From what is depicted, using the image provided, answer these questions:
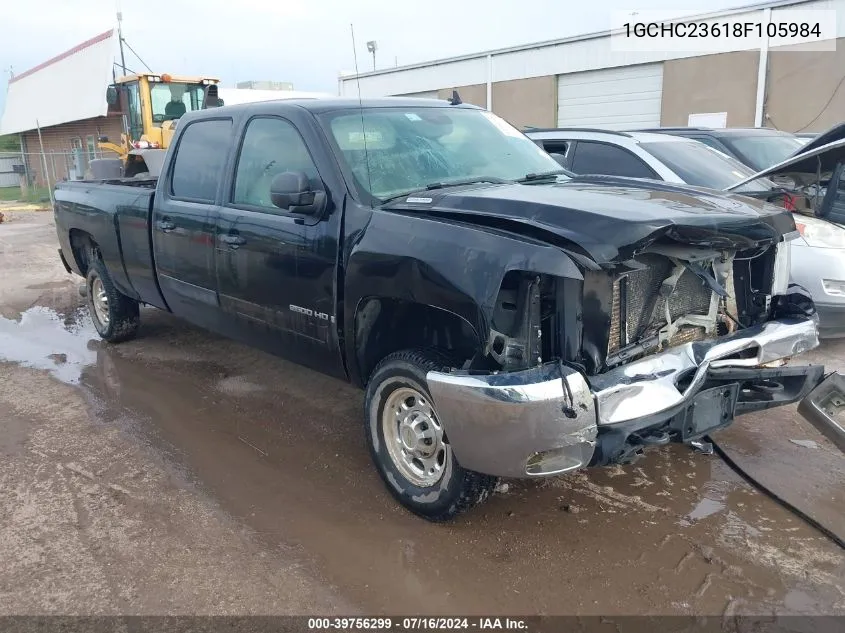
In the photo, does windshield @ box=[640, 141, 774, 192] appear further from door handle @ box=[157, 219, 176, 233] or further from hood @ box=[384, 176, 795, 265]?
door handle @ box=[157, 219, 176, 233]

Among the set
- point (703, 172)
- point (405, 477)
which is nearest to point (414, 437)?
point (405, 477)

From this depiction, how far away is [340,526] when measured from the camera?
353 centimetres

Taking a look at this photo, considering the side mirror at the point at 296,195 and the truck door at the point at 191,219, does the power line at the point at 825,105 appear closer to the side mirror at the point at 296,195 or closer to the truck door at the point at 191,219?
the truck door at the point at 191,219

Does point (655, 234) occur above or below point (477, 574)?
above

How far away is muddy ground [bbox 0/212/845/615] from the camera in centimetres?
298

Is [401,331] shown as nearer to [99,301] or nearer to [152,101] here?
[99,301]

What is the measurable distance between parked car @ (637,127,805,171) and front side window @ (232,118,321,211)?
518 cm

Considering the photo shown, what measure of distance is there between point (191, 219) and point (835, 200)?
3.91 metres

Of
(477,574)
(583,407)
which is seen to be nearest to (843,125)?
(583,407)

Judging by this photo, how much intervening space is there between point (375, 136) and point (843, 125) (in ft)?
7.90

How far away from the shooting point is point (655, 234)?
9.34 feet

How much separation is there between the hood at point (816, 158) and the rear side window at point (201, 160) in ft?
10.8

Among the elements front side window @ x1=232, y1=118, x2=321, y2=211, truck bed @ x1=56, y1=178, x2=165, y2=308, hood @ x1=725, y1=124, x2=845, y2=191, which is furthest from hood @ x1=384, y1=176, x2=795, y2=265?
truck bed @ x1=56, y1=178, x2=165, y2=308

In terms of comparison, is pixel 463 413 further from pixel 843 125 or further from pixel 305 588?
pixel 843 125
